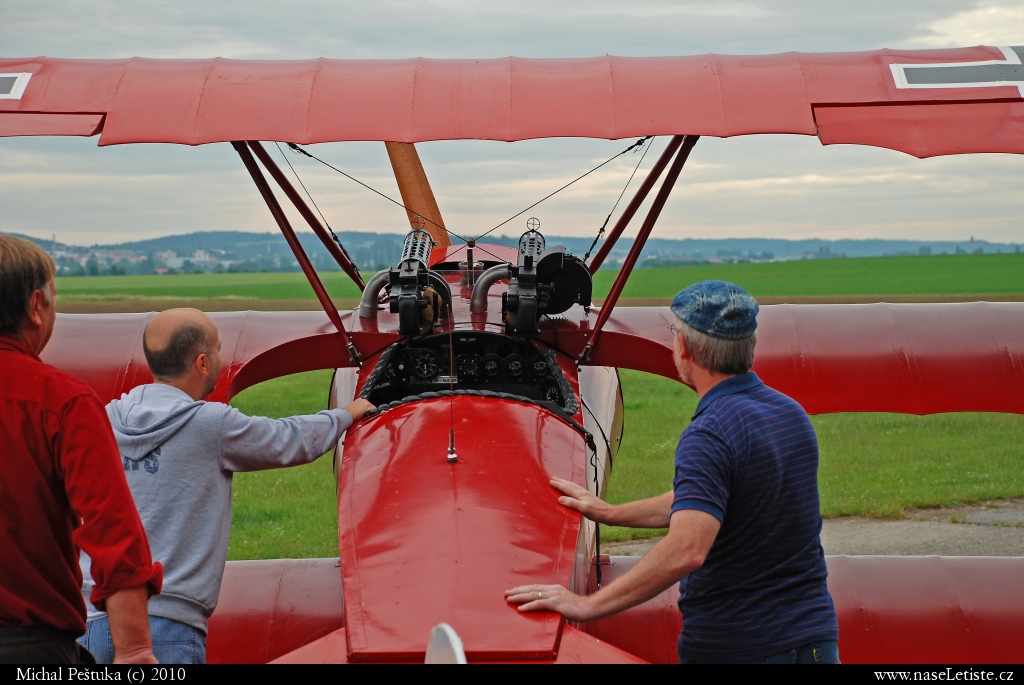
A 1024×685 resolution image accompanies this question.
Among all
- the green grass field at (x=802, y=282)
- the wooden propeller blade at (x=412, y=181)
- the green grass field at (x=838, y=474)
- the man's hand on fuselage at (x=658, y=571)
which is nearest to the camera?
the man's hand on fuselage at (x=658, y=571)

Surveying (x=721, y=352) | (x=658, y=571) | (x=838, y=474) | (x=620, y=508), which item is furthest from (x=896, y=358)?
(x=838, y=474)

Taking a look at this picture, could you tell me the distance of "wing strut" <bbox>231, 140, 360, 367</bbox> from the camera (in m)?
5.13

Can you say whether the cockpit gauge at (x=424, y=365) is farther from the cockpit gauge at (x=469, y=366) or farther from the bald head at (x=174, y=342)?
the bald head at (x=174, y=342)

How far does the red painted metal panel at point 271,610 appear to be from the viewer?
18.4 feet

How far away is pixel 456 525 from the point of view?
344 cm

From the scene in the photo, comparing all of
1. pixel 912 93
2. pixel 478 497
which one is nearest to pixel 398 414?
pixel 478 497

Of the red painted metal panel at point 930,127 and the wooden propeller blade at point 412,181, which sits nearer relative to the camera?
the red painted metal panel at point 930,127

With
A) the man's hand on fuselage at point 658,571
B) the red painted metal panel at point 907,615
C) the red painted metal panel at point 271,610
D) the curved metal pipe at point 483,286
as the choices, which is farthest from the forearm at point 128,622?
the curved metal pipe at point 483,286

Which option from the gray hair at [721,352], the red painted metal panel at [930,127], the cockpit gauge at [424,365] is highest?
the red painted metal panel at [930,127]

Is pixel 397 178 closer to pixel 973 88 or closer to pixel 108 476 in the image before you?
pixel 973 88

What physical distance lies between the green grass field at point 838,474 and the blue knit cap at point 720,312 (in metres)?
6.62

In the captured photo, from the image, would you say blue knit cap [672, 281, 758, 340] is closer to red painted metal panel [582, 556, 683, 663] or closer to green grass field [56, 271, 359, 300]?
red painted metal panel [582, 556, 683, 663]

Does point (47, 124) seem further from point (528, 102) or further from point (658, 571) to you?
point (658, 571)

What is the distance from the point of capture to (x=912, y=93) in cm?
495
